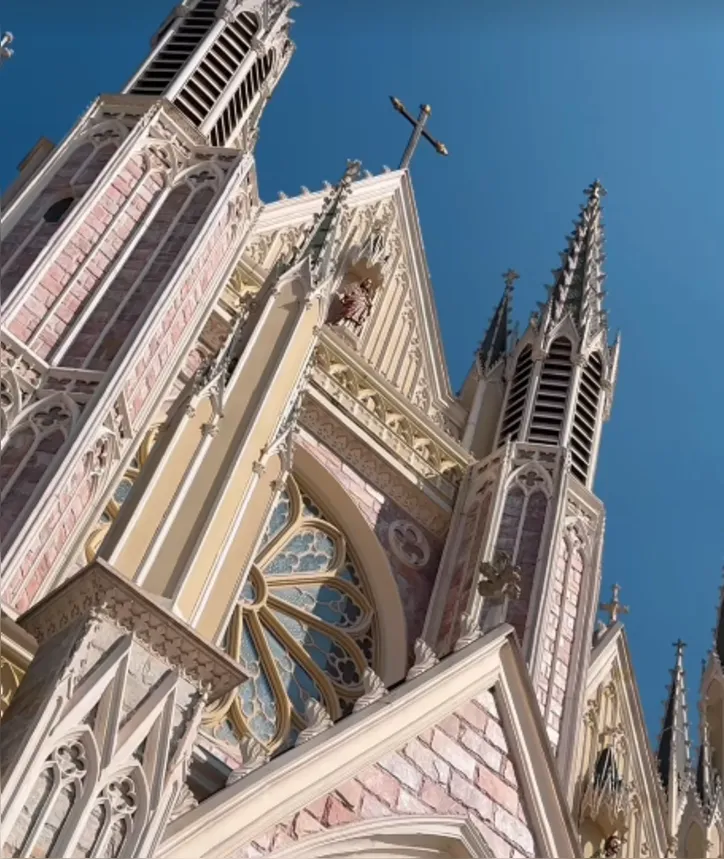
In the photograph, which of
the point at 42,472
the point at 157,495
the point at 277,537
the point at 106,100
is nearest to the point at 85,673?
the point at 157,495

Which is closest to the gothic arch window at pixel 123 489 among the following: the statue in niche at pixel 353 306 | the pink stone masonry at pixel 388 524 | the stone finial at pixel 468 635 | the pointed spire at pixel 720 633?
the pink stone masonry at pixel 388 524

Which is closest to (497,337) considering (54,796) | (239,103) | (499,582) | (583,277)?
(583,277)

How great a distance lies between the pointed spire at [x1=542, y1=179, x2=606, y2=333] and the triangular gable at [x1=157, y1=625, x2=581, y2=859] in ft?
29.5

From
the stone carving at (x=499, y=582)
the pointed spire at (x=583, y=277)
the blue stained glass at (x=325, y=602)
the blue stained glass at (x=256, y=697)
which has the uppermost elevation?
the pointed spire at (x=583, y=277)

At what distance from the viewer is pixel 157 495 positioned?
8961mm

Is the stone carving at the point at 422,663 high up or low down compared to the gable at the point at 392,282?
down

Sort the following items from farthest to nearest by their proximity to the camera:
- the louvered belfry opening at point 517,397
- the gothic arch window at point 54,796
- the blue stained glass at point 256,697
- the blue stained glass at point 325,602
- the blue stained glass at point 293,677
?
the louvered belfry opening at point 517,397 → the blue stained glass at point 325,602 → the blue stained glass at point 293,677 → the blue stained glass at point 256,697 → the gothic arch window at point 54,796

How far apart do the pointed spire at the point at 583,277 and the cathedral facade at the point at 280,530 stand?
1.8 inches

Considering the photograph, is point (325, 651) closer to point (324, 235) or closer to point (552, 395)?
point (324, 235)

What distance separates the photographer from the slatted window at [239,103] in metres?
14.6

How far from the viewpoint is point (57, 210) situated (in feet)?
40.7

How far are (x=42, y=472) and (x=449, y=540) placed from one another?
6000 millimetres

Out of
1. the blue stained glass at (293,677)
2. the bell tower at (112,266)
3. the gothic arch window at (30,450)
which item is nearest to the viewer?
the gothic arch window at (30,450)

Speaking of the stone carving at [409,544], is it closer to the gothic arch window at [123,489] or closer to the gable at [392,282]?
the gable at [392,282]
